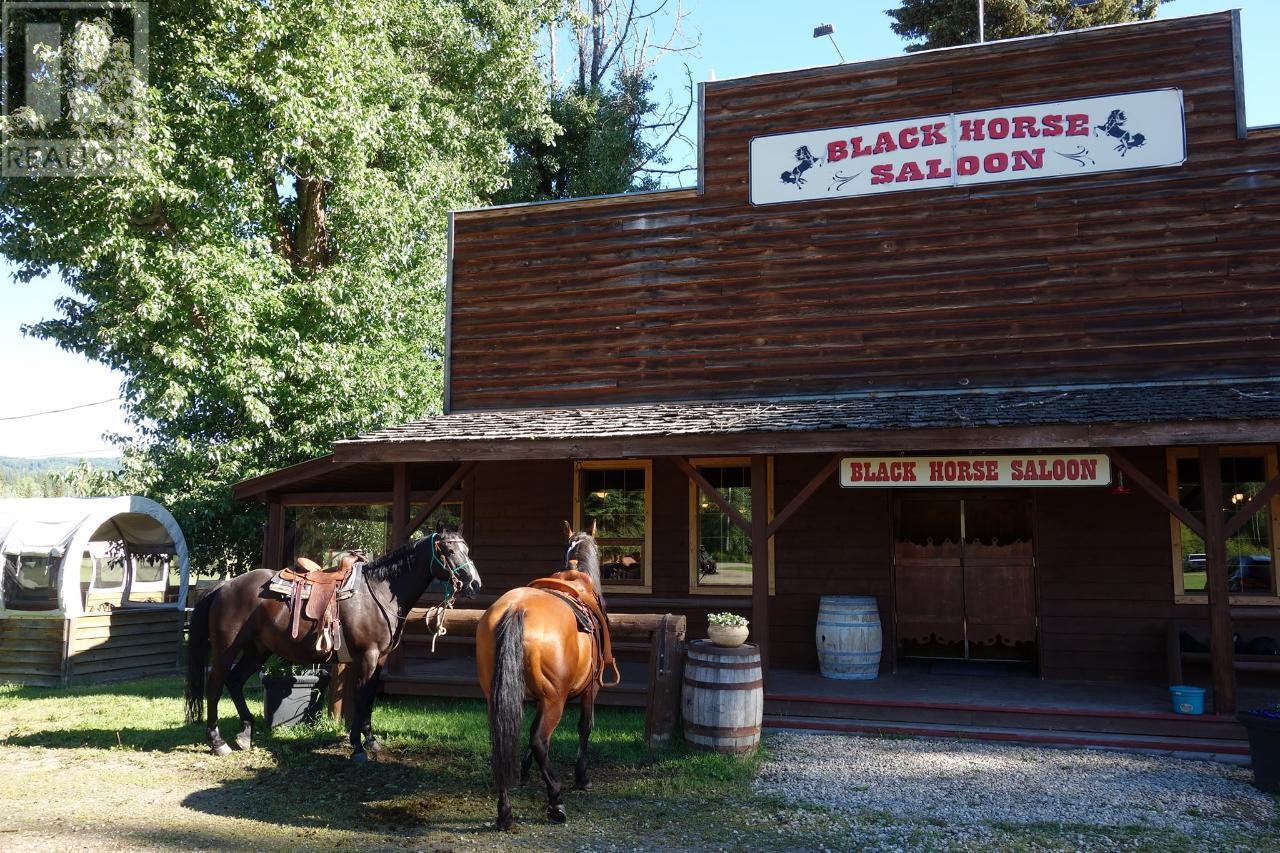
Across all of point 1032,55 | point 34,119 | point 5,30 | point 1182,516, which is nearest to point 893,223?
point 1032,55

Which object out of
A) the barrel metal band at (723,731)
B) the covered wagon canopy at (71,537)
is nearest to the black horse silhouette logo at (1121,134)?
the barrel metal band at (723,731)

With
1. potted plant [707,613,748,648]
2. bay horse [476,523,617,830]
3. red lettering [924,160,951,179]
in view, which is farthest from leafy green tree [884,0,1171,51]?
bay horse [476,523,617,830]

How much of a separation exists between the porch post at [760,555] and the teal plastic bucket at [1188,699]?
3.48m

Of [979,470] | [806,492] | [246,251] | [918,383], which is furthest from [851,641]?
[246,251]

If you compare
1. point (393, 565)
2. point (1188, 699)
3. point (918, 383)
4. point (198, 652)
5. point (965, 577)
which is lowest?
point (1188, 699)

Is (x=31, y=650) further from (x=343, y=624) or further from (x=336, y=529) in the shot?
(x=343, y=624)

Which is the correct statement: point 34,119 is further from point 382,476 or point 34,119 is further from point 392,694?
point 392,694

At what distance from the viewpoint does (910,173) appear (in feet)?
35.0

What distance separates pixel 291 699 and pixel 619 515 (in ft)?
14.5

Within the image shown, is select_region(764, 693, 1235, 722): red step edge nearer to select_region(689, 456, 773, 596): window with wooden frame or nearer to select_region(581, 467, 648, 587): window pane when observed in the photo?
select_region(689, 456, 773, 596): window with wooden frame

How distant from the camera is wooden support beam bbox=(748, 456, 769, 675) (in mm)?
8695

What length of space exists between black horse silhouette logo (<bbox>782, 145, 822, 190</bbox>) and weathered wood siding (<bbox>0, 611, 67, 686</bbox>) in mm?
11021

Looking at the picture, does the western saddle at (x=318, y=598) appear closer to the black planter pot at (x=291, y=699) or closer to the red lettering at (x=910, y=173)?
the black planter pot at (x=291, y=699)

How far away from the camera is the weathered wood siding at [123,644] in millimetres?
12281
